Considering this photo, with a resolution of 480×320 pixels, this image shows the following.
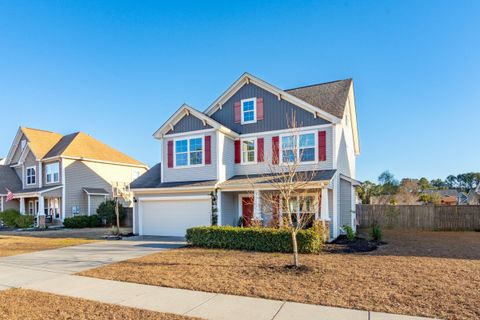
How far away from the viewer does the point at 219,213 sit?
16.5 m

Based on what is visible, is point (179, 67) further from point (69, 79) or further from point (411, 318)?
point (411, 318)

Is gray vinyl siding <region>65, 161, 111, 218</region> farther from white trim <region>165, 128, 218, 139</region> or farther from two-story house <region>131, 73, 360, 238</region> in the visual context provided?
white trim <region>165, 128, 218, 139</region>

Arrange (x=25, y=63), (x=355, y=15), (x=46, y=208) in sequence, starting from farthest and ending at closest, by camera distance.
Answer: (x=46, y=208) < (x=25, y=63) < (x=355, y=15)

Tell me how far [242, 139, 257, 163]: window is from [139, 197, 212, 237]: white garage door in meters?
3.21

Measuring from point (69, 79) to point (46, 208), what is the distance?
13.0m

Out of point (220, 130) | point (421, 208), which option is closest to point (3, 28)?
point (220, 130)

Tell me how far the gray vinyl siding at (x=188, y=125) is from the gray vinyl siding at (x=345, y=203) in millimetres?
7996

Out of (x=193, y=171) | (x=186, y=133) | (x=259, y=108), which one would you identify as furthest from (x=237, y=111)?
(x=193, y=171)

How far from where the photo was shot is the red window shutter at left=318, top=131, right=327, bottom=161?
1620cm

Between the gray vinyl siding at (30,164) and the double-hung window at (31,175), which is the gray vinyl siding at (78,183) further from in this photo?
the double-hung window at (31,175)

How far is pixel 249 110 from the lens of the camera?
18.3 meters

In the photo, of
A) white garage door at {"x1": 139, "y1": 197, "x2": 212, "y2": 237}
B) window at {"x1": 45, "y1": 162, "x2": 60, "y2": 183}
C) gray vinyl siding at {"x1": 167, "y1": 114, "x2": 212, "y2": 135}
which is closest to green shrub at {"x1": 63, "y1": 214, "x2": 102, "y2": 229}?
window at {"x1": 45, "y1": 162, "x2": 60, "y2": 183}

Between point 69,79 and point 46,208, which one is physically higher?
point 69,79

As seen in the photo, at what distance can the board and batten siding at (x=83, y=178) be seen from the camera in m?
26.9
